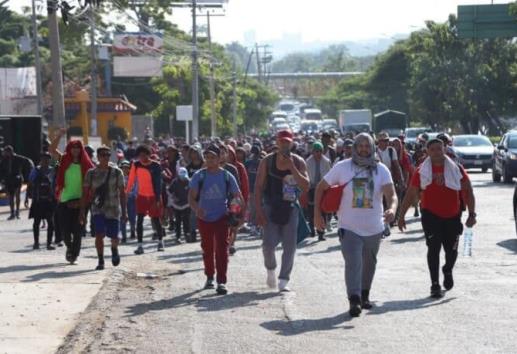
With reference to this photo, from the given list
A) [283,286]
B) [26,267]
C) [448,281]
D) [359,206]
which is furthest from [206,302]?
[26,267]

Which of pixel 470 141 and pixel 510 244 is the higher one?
pixel 470 141

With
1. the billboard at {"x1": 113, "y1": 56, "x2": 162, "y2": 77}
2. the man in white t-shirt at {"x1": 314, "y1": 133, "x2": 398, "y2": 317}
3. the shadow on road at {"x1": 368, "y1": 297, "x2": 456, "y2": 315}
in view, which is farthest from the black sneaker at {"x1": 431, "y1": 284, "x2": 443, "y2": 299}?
the billboard at {"x1": 113, "y1": 56, "x2": 162, "y2": 77}

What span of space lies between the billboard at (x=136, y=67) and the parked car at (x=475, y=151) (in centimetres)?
3403

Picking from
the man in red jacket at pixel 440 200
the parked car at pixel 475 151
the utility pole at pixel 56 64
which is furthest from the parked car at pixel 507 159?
the man in red jacket at pixel 440 200

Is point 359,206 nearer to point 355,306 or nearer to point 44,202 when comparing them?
point 355,306

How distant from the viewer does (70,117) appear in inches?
2896

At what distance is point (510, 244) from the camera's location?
1970cm

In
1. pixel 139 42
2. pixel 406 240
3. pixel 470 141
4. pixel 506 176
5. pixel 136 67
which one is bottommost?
pixel 506 176

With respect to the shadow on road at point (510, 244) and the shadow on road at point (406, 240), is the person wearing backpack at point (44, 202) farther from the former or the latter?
the shadow on road at point (510, 244)

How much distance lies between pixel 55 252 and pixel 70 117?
2127 inches

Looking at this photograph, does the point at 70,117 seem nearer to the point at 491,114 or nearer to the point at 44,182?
the point at 491,114

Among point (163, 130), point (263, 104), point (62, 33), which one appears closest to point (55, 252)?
point (62, 33)

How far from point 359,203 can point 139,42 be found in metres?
64.0

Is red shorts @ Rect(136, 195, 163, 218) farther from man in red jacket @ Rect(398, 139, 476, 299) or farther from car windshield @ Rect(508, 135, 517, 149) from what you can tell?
car windshield @ Rect(508, 135, 517, 149)
